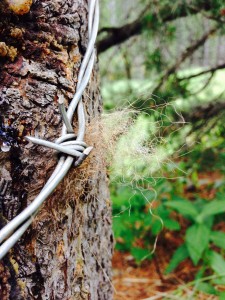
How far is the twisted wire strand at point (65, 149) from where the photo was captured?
2.12 feet

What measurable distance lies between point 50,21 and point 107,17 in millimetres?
1923

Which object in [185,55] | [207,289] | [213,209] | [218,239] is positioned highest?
[185,55]

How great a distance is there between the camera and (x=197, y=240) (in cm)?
174

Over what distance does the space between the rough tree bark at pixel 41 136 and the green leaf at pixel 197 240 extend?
875 millimetres

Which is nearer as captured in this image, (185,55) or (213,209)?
(213,209)

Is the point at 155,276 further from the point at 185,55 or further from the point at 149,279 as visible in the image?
the point at 185,55

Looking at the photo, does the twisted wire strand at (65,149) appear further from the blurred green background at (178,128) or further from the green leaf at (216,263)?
the green leaf at (216,263)

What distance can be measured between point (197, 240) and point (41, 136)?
1128 millimetres

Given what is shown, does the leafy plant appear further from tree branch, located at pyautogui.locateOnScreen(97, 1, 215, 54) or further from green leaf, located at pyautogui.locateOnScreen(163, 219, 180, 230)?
tree branch, located at pyautogui.locateOnScreen(97, 1, 215, 54)

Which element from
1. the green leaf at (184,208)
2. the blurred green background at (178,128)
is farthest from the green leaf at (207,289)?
the green leaf at (184,208)

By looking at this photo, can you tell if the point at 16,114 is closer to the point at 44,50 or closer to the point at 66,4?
the point at 44,50

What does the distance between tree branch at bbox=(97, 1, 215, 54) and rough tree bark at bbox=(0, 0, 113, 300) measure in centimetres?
111

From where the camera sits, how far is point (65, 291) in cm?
86

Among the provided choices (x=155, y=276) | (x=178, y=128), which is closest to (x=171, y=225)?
(x=155, y=276)
